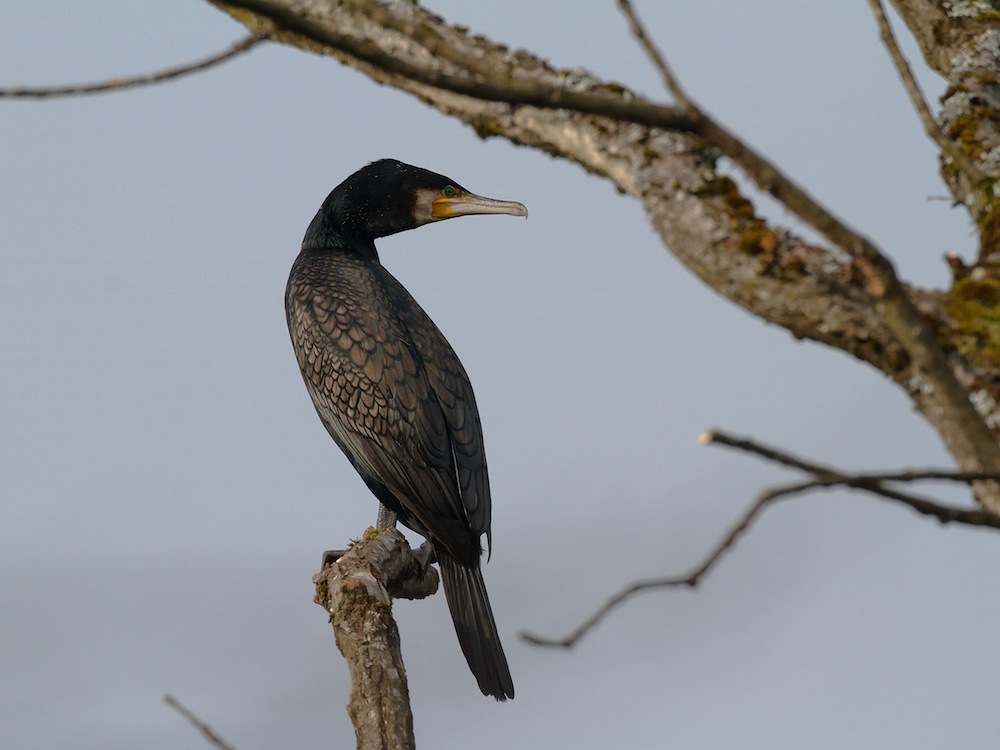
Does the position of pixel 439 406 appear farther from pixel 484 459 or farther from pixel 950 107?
pixel 950 107

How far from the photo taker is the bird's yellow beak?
557 centimetres

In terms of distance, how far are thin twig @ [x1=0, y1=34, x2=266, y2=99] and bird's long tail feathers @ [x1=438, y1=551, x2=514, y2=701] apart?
2750 mm

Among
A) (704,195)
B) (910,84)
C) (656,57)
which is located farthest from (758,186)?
(910,84)

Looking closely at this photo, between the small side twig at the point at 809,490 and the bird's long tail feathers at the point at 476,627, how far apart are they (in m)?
2.73

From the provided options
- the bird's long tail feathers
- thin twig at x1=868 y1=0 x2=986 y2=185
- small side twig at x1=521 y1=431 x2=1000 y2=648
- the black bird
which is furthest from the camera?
the black bird

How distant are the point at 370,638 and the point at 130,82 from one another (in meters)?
1.90

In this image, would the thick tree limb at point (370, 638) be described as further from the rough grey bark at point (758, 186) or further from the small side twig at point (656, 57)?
the small side twig at point (656, 57)

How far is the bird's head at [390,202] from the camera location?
5.64 meters

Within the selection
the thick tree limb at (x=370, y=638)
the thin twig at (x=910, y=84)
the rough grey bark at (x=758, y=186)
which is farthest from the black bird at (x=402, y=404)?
the thin twig at (x=910, y=84)

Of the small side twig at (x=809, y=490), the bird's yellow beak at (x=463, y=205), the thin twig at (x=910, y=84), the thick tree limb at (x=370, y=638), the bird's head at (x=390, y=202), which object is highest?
the bird's head at (x=390, y=202)

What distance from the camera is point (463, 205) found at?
564 cm

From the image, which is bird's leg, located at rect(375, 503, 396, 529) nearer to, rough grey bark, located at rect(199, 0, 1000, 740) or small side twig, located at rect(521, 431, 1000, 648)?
rough grey bark, located at rect(199, 0, 1000, 740)

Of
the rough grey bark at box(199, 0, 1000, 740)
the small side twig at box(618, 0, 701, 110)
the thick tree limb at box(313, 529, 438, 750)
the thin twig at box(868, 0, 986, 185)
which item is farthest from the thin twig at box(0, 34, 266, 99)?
the thick tree limb at box(313, 529, 438, 750)

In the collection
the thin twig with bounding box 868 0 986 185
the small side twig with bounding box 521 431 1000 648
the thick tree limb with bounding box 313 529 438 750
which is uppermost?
the thin twig with bounding box 868 0 986 185
